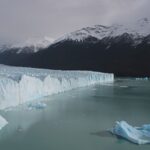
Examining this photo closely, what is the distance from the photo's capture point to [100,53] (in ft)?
210

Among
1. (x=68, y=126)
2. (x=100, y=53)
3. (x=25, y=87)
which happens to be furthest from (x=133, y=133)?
(x=100, y=53)

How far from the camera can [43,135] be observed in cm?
769

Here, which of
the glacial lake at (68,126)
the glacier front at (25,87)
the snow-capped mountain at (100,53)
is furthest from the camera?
the snow-capped mountain at (100,53)

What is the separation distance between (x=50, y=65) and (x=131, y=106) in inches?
1968

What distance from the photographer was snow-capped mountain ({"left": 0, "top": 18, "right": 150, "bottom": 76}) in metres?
54.2

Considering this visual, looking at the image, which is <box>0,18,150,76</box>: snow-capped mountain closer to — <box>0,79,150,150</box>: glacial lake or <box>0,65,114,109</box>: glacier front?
<box>0,65,114,109</box>: glacier front

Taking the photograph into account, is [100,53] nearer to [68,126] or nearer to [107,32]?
[107,32]

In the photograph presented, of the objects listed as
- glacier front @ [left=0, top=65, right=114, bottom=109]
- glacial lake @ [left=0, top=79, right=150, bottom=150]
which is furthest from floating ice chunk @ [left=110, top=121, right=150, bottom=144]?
glacier front @ [left=0, top=65, right=114, bottom=109]

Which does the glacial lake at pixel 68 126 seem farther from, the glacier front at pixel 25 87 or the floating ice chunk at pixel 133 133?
the glacier front at pixel 25 87

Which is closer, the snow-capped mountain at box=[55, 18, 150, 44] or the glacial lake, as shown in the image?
the glacial lake

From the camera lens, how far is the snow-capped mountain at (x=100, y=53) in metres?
54.2

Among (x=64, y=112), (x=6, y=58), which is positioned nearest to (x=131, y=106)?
(x=64, y=112)

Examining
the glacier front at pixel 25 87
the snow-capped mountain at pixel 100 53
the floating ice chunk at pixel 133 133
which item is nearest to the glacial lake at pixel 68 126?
the floating ice chunk at pixel 133 133

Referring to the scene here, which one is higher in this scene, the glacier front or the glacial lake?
the glacier front
